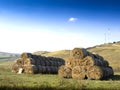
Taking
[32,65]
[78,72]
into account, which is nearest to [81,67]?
[78,72]

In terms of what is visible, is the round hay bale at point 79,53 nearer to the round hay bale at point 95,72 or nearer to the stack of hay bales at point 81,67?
the stack of hay bales at point 81,67

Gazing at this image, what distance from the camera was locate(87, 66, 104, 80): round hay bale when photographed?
81.8 feet

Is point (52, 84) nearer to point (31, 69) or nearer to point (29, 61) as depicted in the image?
A: point (31, 69)

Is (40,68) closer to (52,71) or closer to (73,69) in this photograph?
(52,71)

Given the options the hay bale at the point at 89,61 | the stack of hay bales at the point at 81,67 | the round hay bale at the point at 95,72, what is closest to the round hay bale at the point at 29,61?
the stack of hay bales at the point at 81,67

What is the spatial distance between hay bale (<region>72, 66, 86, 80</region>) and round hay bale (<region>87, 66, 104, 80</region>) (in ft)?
1.69

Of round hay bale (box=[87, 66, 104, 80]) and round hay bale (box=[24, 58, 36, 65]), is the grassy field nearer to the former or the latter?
round hay bale (box=[87, 66, 104, 80])

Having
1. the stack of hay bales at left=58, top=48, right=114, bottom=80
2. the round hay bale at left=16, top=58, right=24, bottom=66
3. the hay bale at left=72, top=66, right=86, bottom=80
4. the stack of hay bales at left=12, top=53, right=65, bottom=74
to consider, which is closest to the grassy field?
the stack of hay bales at left=58, top=48, right=114, bottom=80

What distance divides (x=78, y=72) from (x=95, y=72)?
5.24 feet

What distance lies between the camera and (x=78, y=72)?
25.9 metres

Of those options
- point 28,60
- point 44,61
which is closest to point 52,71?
point 44,61

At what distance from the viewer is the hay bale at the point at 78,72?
25703mm

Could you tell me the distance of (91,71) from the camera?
83.1 feet

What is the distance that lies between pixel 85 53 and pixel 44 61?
11954 millimetres
